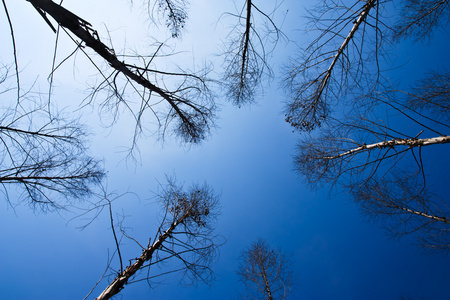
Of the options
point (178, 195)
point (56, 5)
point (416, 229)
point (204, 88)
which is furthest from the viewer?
point (178, 195)

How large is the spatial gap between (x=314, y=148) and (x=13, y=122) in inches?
278

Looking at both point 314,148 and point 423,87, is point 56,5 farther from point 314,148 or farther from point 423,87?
point 423,87

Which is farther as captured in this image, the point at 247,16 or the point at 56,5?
the point at 247,16

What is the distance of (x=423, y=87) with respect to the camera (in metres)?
4.30

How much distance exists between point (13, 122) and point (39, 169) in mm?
1134

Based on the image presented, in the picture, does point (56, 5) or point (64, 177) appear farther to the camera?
point (64, 177)

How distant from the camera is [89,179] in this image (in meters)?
5.08

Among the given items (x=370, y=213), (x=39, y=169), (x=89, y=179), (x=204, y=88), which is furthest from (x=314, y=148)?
(x=39, y=169)

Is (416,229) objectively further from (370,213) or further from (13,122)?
(13,122)

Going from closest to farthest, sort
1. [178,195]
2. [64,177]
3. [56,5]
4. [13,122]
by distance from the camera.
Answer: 1. [56,5]
2. [13,122]
3. [64,177]
4. [178,195]

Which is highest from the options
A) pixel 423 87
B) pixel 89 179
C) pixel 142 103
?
pixel 89 179

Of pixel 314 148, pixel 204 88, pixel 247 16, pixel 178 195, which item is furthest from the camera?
pixel 178 195

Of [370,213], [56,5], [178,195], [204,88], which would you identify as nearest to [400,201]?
[370,213]

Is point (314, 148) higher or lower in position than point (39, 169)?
lower
